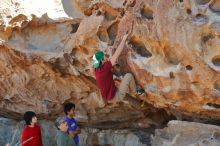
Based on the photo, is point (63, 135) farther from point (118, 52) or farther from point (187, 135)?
point (187, 135)

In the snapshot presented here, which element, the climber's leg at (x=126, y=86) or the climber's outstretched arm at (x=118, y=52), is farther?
the climber's leg at (x=126, y=86)

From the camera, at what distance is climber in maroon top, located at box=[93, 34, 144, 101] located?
16.7ft

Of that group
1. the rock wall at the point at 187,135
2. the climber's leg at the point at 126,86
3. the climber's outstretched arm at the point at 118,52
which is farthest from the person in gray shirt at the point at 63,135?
the rock wall at the point at 187,135

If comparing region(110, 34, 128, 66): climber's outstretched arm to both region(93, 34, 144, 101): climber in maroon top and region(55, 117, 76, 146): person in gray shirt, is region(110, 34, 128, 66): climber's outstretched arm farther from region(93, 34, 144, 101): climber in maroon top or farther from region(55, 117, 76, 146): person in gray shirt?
region(55, 117, 76, 146): person in gray shirt

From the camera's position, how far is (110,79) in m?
5.18

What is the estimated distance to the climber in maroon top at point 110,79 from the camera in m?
5.10

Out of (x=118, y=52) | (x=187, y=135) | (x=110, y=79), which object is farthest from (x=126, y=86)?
(x=187, y=135)

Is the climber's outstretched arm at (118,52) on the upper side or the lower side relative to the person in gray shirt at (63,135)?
upper

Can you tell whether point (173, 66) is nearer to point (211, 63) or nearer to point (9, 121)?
point (211, 63)

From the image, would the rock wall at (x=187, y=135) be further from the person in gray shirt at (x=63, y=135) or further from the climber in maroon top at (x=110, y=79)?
the person in gray shirt at (x=63, y=135)

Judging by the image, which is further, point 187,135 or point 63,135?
point 187,135

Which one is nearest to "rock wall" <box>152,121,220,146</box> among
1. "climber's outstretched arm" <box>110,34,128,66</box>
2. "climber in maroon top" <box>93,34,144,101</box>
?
"climber in maroon top" <box>93,34,144,101</box>

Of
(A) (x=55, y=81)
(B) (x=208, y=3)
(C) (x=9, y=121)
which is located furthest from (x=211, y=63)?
(C) (x=9, y=121)

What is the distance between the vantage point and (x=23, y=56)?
623 cm
